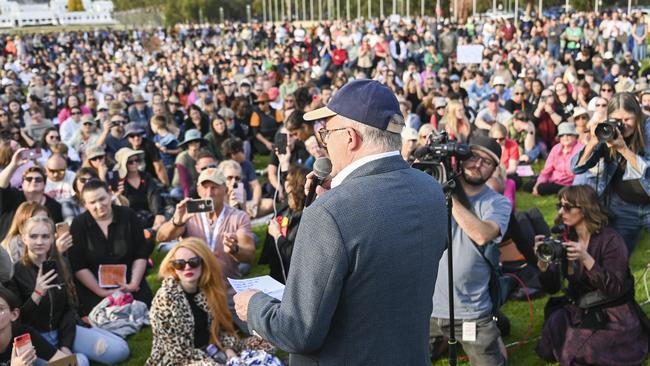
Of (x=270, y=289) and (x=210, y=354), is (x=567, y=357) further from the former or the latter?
(x=270, y=289)

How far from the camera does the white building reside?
8256 centimetres

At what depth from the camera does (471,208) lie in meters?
4.22

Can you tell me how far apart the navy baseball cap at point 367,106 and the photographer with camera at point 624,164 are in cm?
341

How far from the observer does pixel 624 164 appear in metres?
5.73

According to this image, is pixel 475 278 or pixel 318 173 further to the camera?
pixel 475 278

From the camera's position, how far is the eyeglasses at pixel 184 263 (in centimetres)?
Answer: 482

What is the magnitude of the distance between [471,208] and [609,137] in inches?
64.4

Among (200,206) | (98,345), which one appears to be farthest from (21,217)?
(200,206)

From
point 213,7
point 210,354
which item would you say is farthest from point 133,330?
point 213,7

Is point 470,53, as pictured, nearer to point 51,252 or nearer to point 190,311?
point 51,252

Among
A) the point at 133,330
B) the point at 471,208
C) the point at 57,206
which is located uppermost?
the point at 471,208

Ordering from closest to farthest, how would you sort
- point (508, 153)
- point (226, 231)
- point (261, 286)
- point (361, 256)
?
1. point (361, 256)
2. point (261, 286)
3. point (226, 231)
4. point (508, 153)

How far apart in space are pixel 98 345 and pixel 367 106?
151 inches

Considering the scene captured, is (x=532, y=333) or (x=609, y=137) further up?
(x=609, y=137)
